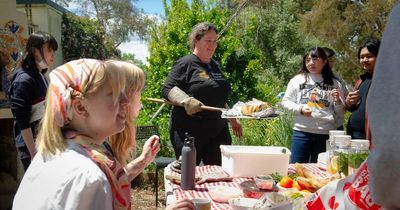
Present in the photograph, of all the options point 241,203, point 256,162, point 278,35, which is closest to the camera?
point 241,203

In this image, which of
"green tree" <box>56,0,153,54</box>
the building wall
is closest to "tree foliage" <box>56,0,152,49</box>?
"green tree" <box>56,0,153,54</box>

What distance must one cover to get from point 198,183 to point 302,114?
5.75 ft

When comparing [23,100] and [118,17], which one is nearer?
[23,100]

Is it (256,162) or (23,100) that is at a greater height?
(23,100)

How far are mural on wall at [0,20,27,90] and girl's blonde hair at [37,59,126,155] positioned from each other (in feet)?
11.6

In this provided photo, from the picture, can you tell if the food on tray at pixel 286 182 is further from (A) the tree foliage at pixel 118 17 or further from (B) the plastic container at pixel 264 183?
(A) the tree foliage at pixel 118 17

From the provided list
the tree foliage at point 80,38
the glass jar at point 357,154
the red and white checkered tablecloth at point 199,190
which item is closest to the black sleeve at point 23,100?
the red and white checkered tablecloth at point 199,190

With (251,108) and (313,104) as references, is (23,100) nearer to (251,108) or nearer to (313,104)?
(251,108)

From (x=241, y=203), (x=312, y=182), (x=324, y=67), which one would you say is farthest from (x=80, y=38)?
(x=241, y=203)

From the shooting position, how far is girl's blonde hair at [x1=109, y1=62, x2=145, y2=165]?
143cm

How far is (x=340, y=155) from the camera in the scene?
85.7 inches

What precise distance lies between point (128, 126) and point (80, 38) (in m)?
11.3

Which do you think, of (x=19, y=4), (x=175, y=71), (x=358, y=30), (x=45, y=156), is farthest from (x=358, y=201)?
(x=358, y=30)

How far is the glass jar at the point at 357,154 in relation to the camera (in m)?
2.00
